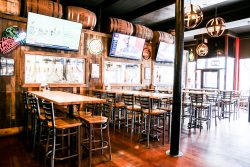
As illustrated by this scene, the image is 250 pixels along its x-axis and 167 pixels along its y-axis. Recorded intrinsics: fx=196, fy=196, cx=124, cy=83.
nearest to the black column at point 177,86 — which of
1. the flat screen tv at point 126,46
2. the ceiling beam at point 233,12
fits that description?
the flat screen tv at point 126,46

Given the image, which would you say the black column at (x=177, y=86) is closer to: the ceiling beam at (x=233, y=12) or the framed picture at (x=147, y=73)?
the framed picture at (x=147, y=73)

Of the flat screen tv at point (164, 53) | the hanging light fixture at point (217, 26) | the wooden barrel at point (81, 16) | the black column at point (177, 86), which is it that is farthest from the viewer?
the flat screen tv at point (164, 53)

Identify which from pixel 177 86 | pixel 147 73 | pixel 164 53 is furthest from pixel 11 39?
pixel 164 53

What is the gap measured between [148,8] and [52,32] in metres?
3.17

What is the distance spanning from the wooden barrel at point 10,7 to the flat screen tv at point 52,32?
0.28 metres

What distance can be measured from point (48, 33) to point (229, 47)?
949 centimetres

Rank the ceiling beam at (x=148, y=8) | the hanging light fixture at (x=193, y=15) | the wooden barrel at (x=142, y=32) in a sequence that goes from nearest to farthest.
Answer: the hanging light fixture at (x=193, y=15)
the ceiling beam at (x=148, y=8)
the wooden barrel at (x=142, y=32)

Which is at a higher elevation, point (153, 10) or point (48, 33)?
point (153, 10)

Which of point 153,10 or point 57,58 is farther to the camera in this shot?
point 153,10

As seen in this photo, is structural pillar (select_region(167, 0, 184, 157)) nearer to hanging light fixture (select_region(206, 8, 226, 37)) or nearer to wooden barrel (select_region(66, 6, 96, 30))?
hanging light fixture (select_region(206, 8, 226, 37))

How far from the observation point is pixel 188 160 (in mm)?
3115

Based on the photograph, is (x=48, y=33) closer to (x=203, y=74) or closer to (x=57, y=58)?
(x=57, y=58)

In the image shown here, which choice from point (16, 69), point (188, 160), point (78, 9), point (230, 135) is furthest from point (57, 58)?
point (230, 135)

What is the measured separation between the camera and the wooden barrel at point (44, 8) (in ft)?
14.7
